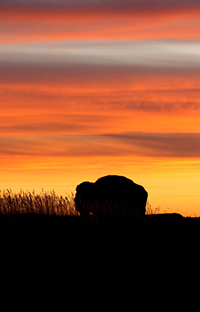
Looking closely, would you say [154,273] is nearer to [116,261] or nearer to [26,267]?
[116,261]

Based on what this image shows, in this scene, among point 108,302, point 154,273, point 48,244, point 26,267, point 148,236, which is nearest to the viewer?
point 108,302

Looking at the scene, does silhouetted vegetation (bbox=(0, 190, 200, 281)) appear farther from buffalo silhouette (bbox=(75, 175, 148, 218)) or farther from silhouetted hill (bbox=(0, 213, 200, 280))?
buffalo silhouette (bbox=(75, 175, 148, 218))

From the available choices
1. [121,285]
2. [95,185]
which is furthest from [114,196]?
[121,285]

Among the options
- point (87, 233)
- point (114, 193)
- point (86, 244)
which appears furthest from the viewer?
point (114, 193)

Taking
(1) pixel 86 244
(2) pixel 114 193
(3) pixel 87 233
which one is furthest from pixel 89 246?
(2) pixel 114 193

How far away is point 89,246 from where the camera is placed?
15109mm

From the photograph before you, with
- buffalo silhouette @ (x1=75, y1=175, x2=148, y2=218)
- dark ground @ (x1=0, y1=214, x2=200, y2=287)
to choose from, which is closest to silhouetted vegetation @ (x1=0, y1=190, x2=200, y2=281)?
dark ground @ (x1=0, y1=214, x2=200, y2=287)

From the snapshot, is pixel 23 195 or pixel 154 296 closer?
pixel 154 296

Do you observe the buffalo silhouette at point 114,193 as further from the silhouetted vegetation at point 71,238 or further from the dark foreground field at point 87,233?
the dark foreground field at point 87,233

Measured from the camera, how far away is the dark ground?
12477mm

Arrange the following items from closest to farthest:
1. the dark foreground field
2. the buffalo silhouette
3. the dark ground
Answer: the dark ground, the dark foreground field, the buffalo silhouette

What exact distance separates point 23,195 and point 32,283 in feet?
36.2

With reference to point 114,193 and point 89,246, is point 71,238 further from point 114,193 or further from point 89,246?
point 114,193

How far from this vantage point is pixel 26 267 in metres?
12.7
